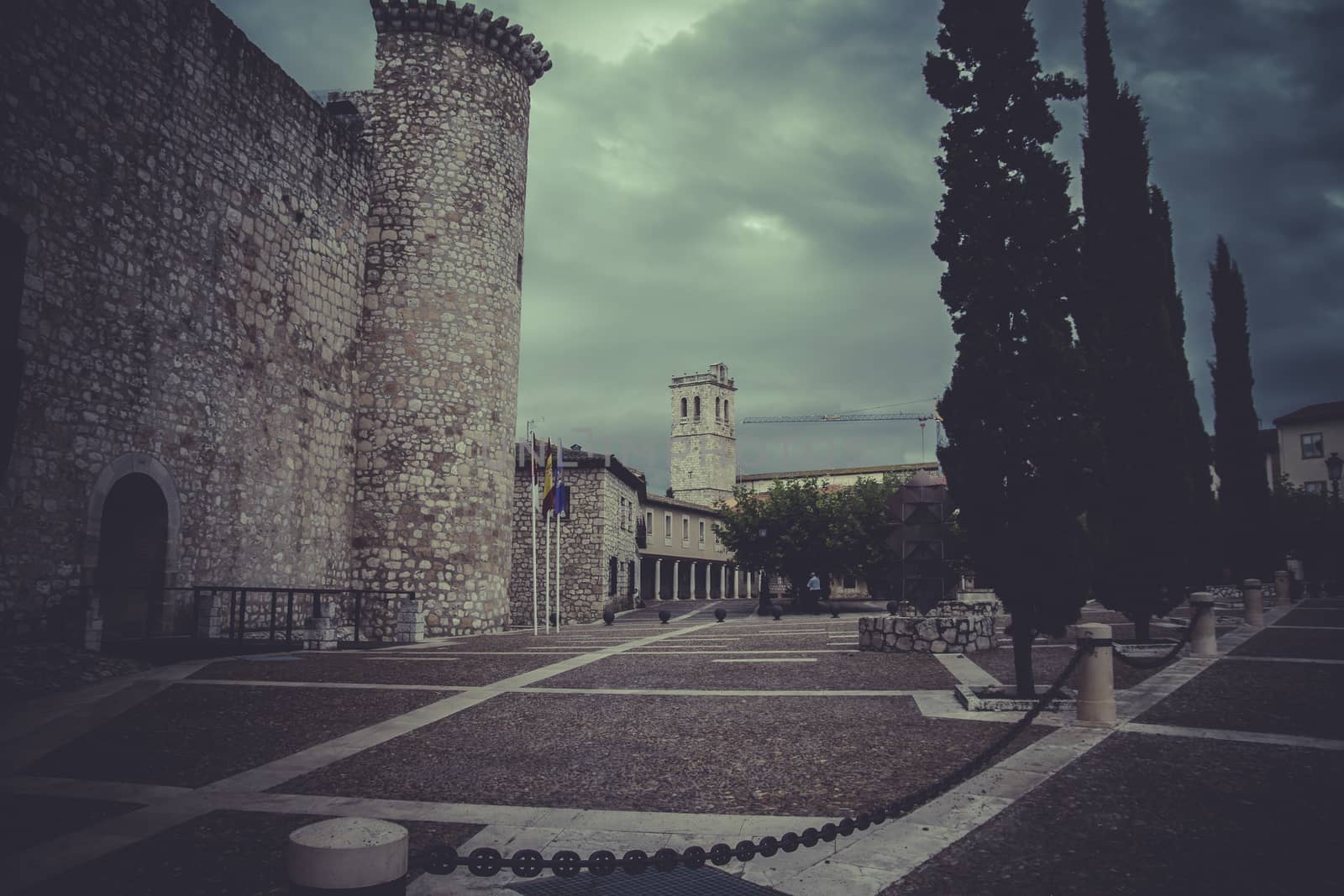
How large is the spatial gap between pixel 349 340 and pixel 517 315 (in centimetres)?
430

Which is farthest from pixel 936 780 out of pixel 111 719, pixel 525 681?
pixel 111 719

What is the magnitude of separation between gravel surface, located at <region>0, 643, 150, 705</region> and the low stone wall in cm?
1044

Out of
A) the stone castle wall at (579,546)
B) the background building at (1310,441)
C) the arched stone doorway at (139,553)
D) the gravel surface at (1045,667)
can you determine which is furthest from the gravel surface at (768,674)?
the background building at (1310,441)

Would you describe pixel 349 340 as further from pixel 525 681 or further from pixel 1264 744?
pixel 1264 744

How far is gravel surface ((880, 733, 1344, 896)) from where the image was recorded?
345cm

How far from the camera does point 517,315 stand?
21.1 metres

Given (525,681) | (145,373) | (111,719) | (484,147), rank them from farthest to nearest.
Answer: (484,147)
(145,373)
(525,681)
(111,719)

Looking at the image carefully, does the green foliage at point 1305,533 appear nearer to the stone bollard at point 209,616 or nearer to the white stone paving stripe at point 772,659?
the white stone paving stripe at point 772,659

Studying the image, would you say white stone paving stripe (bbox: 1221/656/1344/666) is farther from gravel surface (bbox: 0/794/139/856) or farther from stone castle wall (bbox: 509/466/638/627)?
stone castle wall (bbox: 509/466/638/627)

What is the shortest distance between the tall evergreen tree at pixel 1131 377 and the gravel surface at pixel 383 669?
31.5ft

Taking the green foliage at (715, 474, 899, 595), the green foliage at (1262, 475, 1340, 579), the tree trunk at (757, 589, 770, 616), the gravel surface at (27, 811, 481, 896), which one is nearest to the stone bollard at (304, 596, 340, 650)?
the gravel surface at (27, 811, 481, 896)

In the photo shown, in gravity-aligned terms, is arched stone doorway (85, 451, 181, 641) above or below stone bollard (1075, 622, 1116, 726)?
above

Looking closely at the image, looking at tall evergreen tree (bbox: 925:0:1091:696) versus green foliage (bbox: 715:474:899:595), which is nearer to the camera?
tall evergreen tree (bbox: 925:0:1091:696)

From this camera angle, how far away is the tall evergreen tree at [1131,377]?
14070mm
